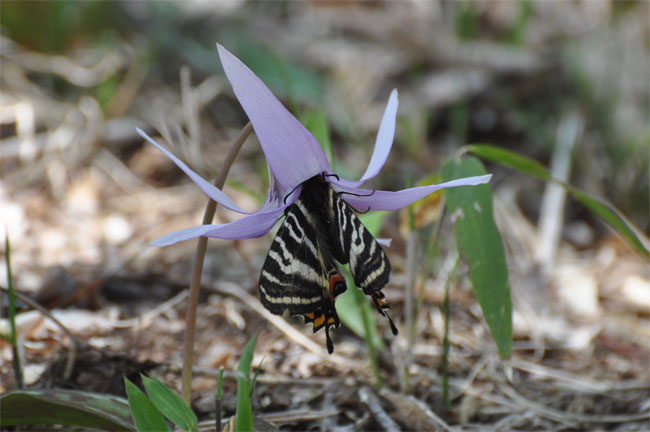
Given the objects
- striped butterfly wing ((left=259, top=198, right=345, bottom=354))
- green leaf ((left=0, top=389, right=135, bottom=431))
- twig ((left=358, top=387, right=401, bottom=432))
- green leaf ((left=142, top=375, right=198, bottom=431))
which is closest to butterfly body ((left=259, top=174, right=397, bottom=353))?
striped butterfly wing ((left=259, top=198, right=345, bottom=354))

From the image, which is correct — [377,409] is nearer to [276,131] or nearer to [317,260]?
[317,260]

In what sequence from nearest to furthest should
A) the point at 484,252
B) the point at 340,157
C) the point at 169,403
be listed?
the point at 169,403 < the point at 484,252 < the point at 340,157

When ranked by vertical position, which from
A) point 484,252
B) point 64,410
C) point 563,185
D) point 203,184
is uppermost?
point 203,184

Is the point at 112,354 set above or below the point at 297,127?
below

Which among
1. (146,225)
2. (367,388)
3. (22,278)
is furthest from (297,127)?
(146,225)

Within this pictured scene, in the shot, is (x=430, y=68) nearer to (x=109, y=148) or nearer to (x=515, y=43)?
(x=515, y=43)

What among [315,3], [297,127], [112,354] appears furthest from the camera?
[315,3]

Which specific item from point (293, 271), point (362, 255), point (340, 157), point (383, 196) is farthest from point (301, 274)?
point (340, 157)
